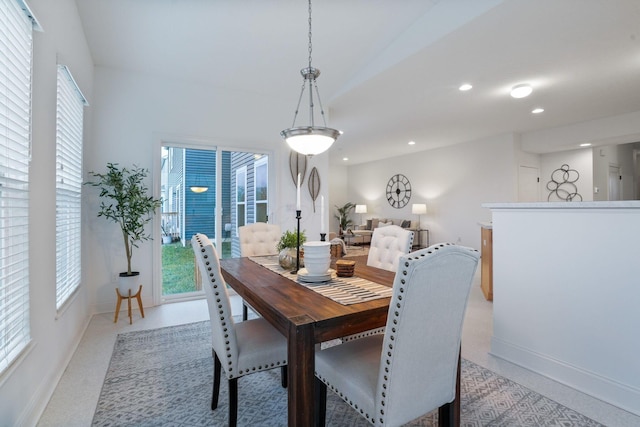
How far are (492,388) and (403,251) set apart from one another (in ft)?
3.36

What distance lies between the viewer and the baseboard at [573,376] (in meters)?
1.82

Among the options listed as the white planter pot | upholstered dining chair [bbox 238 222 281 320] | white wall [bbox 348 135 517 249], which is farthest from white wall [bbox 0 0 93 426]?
white wall [bbox 348 135 517 249]

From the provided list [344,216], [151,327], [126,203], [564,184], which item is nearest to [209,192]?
[126,203]

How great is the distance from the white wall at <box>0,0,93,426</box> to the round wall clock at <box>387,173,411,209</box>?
7597 millimetres

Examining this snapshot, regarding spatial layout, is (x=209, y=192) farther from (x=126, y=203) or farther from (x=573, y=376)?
(x=573, y=376)

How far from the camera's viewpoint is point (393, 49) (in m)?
3.35

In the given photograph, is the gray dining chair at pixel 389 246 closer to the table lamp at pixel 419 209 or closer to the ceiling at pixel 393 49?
the ceiling at pixel 393 49

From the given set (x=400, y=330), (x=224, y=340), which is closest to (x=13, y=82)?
(x=224, y=340)

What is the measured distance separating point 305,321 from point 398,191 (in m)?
8.13

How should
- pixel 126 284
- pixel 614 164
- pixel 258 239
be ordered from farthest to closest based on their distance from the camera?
1. pixel 614 164
2. pixel 126 284
3. pixel 258 239

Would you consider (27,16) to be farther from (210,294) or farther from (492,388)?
(492,388)

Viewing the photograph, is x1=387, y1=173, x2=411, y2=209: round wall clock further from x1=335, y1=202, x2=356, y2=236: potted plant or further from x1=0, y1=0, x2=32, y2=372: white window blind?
x1=0, y1=0, x2=32, y2=372: white window blind

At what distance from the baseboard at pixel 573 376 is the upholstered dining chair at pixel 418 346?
50.1 inches

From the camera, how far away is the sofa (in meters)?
8.16
